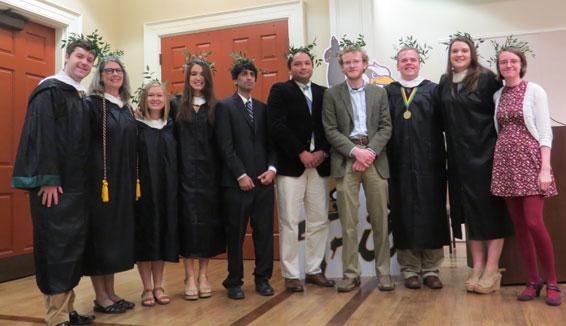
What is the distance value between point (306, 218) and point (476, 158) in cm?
121

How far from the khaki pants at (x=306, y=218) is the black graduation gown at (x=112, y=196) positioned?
3.33ft

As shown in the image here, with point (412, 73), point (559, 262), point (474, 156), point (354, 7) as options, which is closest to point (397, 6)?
point (354, 7)

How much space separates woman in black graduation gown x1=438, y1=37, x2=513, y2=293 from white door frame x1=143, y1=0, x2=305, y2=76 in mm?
1994

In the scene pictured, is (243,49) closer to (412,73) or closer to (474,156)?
(412,73)

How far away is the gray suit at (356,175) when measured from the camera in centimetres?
312

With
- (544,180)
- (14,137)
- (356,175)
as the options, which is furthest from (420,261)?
(14,137)

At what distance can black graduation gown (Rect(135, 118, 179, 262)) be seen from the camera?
289cm

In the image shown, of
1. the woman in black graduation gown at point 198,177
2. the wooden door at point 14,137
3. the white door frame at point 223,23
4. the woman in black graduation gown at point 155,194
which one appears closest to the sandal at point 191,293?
the woman in black graduation gown at point 198,177

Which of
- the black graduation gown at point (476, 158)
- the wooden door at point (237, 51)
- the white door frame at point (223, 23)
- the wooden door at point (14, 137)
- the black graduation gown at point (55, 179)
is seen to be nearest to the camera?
the black graduation gown at point (55, 179)

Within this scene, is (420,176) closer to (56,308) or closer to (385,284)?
(385,284)

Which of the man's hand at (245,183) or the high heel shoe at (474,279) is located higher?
the man's hand at (245,183)

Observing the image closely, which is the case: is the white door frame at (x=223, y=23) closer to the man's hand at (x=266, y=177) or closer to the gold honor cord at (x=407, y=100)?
the gold honor cord at (x=407, y=100)

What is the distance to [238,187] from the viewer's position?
10.00 ft

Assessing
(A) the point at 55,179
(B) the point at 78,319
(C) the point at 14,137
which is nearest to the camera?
(A) the point at 55,179
